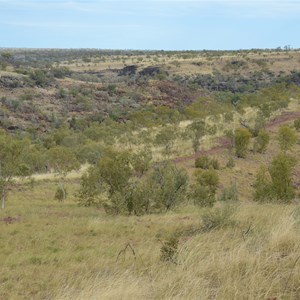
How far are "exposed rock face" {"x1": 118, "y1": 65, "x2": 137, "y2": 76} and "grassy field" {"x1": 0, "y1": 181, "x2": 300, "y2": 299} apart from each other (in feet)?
346

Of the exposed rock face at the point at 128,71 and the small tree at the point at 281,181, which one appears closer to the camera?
the small tree at the point at 281,181

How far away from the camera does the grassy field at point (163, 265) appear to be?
11.9 ft

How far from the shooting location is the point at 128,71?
116 m

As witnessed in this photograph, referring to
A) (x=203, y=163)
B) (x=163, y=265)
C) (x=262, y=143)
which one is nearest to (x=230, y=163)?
(x=203, y=163)

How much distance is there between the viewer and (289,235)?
479 centimetres

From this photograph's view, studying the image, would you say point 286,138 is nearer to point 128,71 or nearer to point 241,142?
point 241,142

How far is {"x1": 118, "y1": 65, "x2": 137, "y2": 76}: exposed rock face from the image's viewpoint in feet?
373

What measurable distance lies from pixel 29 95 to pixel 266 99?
38.6 metres

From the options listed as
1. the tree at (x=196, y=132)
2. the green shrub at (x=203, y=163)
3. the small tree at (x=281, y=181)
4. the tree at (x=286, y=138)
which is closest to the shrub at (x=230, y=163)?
the green shrub at (x=203, y=163)

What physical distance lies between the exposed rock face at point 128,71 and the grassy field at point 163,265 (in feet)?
346

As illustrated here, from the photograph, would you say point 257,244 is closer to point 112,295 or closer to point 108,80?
point 112,295

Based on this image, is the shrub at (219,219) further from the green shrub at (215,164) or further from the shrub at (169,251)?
the green shrub at (215,164)

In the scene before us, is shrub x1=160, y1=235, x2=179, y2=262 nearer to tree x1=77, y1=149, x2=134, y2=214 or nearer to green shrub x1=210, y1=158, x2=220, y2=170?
tree x1=77, y1=149, x2=134, y2=214

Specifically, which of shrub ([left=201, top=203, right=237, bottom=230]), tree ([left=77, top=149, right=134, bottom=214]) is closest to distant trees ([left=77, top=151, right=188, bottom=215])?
tree ([left=77, top=149, right=134, bottom=214])
